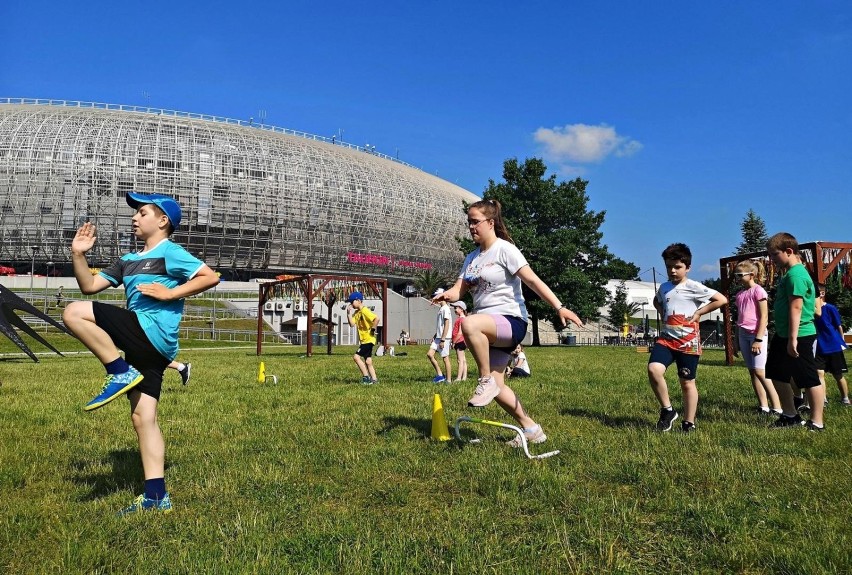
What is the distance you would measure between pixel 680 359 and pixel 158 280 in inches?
175

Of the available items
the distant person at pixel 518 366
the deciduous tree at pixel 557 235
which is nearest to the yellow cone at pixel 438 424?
the distant person at pixel 518 366

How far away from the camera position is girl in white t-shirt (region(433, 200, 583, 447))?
464 cm

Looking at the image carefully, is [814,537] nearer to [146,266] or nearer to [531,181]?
[146,266]

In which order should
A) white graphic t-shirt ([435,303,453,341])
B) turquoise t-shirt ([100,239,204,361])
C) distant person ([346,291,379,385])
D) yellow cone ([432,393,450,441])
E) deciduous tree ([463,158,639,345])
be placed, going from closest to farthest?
turquoise t-shirt ([100,239,204,361])
yellow cone ([432,393,450,441])
distant person ([346,291,379,385])
white graphic t-shirt ([435,303,453,341])
deciduous tree ([463,158,639,345])

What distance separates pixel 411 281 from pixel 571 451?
8098cm

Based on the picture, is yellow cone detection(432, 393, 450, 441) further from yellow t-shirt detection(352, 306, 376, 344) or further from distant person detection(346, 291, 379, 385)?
yellow t-shirt detection(352, 306, 376, 344)

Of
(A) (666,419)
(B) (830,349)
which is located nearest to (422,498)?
(A) (666,419)

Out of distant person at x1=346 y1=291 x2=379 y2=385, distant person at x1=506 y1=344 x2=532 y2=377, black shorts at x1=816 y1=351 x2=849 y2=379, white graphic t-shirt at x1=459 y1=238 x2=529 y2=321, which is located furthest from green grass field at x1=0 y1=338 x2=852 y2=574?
distant person at x1=506 y1=344 x2=532 y2=377

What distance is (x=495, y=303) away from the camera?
4.83 meters

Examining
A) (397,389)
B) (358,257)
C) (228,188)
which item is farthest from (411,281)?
(397,389)

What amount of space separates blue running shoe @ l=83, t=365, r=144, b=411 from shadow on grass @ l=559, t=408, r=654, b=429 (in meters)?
4.06

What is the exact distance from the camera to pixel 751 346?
699 centimetres

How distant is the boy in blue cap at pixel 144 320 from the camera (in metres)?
3.41

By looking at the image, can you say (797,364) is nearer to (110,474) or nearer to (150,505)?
(150,505)
